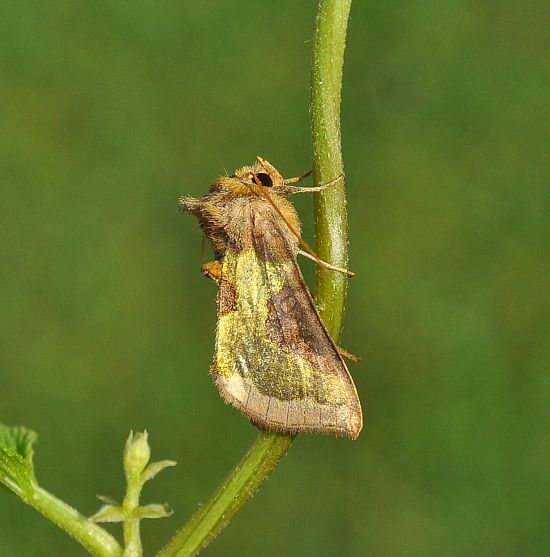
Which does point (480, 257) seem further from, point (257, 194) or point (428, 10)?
point (257, 194)

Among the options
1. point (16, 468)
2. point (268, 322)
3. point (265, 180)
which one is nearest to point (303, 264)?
point (265, 180)

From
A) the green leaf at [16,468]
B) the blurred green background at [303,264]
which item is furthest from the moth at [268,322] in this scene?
the blurred green background at [303,264]

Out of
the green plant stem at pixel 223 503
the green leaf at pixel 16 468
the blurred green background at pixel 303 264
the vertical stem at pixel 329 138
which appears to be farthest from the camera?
the blurred green background at pixel 303 264

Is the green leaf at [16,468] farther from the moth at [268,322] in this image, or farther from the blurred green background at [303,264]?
the blurred green background at [303,264]

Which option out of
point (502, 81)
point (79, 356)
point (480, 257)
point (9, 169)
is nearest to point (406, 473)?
point (480, 257)

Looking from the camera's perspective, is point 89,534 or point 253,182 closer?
point 89,534

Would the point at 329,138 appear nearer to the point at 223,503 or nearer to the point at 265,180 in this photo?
the point at 265,180
